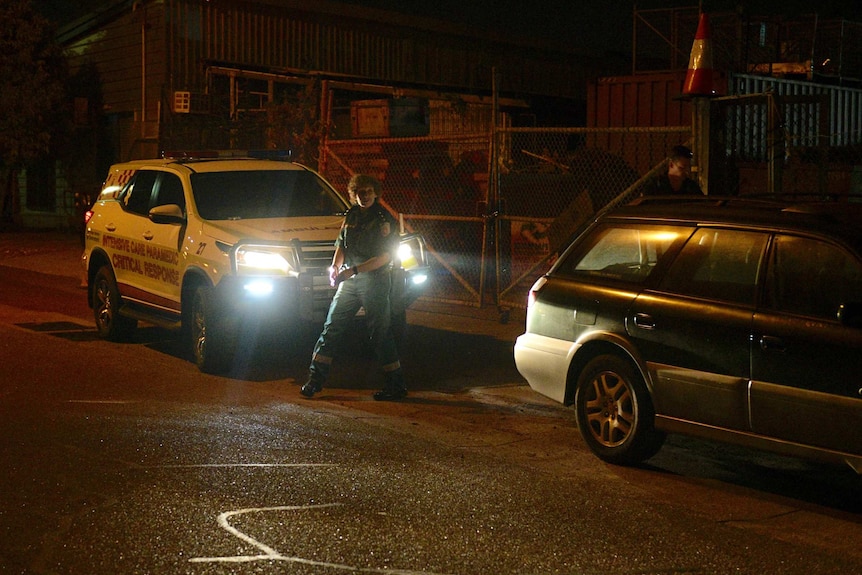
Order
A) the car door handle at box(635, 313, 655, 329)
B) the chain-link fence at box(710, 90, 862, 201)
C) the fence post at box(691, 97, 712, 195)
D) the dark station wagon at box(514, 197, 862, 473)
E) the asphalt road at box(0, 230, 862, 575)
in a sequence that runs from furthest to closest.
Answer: the fence post at box(691, 97, 712, 195)
the chain-link fence at box(710, 90, 862, 201)
the car door handle at box(635, 313, 655, 329)
the dark station wagon at box(514, 197, 862, 473)
the asphalt road at box(0, 230, 862, 575)

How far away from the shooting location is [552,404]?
9016 mm

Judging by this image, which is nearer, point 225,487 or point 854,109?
point 225,487

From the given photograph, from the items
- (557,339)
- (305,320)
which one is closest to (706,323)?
(557,339)

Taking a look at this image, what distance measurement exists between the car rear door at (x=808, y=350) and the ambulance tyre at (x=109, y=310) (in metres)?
7.41

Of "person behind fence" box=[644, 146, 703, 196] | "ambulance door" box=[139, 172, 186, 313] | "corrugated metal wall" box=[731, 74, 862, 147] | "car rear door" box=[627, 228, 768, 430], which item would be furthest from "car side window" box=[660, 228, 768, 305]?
"corrugated metal wall" box=[731, 74, 862, 147]

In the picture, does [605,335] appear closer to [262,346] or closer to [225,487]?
[225,487]

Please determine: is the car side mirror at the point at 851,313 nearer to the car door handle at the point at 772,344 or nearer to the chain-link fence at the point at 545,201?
the car door handle at the point at 772,344

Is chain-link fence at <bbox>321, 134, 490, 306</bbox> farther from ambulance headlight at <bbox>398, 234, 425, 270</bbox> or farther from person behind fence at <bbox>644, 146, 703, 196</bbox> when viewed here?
person behind fence at <bbox>644, 146, 703, 196</bbox>

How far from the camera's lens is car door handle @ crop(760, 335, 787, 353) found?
5.95 metres

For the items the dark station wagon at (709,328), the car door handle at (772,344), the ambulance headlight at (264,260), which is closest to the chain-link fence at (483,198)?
the ambulance headlight at (264,260)

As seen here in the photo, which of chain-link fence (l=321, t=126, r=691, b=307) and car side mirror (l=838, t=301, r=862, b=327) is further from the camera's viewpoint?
chain-link fence (l=321, t=126, r=691, b=307)

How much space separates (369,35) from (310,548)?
26.6m

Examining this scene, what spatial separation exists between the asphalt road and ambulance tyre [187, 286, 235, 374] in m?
0.17

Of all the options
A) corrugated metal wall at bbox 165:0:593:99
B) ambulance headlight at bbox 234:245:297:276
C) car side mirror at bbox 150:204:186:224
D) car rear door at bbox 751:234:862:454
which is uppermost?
corrugated metal wall at bbox 165:0:593:99
